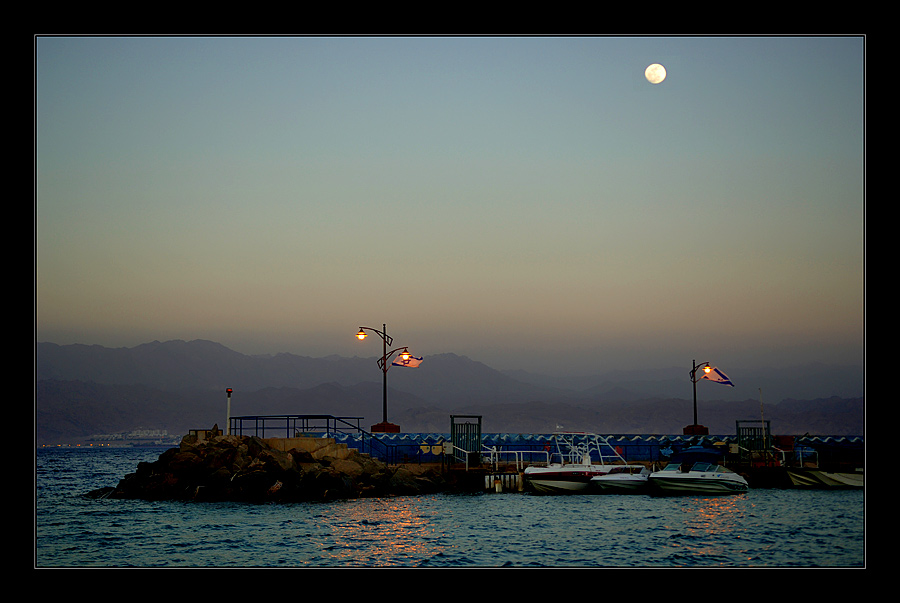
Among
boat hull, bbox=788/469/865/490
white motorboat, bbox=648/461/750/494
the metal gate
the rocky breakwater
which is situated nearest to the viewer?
the rocky breakwater

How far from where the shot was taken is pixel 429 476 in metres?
41.8

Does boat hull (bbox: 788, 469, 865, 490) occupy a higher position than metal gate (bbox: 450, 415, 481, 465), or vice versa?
metal gate (bbox: 450, 415, 481, 465)

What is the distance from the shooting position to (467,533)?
2891 cm

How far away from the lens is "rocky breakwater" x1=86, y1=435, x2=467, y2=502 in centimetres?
3703

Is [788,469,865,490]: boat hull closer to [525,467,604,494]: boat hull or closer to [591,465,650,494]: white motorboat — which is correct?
[591,465,650,494]: white motorboat

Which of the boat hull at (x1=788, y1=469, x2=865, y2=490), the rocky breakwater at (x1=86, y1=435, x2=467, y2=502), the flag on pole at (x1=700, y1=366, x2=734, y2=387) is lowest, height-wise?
the boat hull at (x1=788, y1=469, x2=865, y2=490)

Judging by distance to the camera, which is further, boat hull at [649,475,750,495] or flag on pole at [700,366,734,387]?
flag on pole at [700,366,734,387]

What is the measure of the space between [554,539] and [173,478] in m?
19.7

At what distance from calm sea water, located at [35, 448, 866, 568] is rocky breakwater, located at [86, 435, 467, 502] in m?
1.13

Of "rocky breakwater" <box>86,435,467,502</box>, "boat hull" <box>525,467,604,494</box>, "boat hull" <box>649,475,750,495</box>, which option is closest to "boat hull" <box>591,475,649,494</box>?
"boat hull" <box>525,467,604,494</box>

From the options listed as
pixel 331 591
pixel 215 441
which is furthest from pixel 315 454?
pixel 331 591

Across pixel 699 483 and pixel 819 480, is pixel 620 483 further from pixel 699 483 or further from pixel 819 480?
pixel 819 480

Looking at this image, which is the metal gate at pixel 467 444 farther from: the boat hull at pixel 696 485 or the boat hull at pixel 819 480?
the boat hull at pixel 819 480
